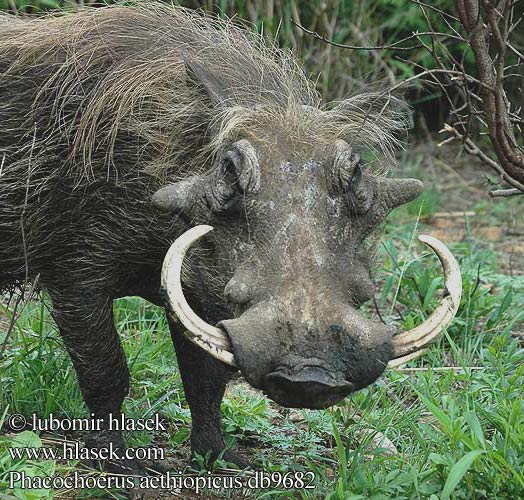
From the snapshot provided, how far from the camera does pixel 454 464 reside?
2705 millimetres

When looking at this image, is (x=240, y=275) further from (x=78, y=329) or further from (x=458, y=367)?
(x=458, y=367)

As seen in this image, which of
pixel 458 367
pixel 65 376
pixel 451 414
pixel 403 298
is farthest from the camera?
pixel 403 298

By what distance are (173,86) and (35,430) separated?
4.04 feet

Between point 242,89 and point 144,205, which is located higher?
point 242,89

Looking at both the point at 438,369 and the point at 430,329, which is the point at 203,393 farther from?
the point at 430,329

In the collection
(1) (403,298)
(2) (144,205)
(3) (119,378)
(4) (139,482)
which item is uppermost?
(2) (144,205)

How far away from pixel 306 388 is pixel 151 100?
49.9 inches

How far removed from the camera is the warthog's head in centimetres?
249

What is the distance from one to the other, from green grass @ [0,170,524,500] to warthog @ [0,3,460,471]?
0.24m

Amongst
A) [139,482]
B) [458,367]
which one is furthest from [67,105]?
[458,367]

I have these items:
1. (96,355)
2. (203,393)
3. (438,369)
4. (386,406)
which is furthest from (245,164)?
(438,369)

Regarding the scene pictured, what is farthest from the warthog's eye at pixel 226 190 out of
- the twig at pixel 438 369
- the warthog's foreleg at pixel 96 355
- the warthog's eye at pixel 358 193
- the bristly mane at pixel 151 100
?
the twig at pixel 438 369

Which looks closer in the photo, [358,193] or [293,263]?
[293,263]

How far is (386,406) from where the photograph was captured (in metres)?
3.83
